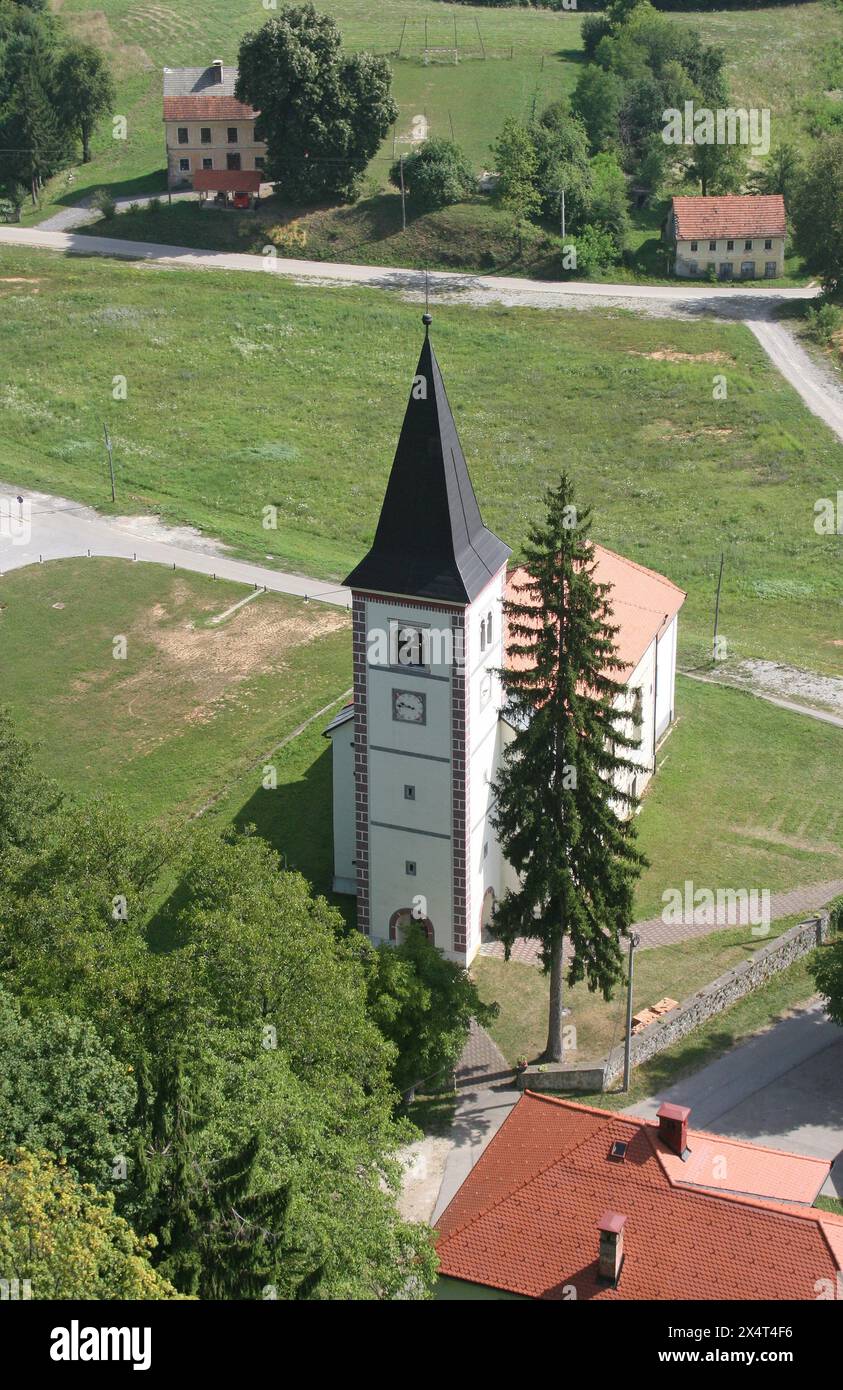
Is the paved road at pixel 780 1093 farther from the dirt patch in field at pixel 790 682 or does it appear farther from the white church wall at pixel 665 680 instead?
the dirt patch in field at pixel 790 682

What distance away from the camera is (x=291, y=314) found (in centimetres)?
10575

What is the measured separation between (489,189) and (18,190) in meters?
33.7

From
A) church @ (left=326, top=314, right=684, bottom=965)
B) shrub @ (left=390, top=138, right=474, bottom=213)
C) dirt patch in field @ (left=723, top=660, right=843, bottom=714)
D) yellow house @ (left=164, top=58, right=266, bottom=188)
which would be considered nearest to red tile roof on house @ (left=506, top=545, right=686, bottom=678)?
church @ (left=326, top=314, right=684, bottom=965)

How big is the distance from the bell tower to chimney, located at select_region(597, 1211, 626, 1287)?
52.2ft

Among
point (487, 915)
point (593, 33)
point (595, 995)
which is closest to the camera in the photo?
point (595, 995)

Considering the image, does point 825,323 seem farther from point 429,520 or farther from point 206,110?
point 429,520

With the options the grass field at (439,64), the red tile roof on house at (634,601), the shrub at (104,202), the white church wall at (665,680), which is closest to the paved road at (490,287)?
the shrub at (104,202)

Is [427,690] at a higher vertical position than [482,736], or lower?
higher

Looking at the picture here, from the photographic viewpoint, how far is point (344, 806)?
172 ft

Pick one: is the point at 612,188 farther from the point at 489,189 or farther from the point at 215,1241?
the point at 215,1241

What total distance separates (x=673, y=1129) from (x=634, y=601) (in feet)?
86.3

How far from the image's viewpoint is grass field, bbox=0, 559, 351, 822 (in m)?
60.6

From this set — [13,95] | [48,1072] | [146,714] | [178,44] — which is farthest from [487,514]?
[178,44]

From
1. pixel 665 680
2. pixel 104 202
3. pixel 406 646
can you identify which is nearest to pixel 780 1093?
pixel 406 646
